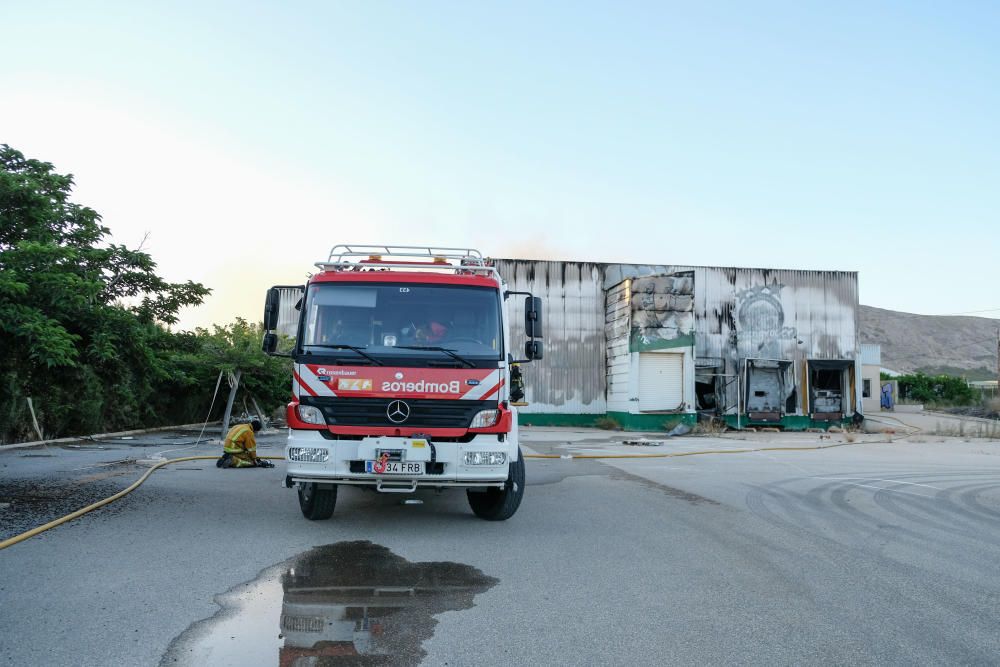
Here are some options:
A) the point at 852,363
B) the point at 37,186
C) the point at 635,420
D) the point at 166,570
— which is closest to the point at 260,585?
the point at 166,570

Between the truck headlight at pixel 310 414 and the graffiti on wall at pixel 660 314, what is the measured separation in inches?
966

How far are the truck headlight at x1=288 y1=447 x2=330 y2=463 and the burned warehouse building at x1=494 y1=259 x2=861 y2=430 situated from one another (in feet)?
81.7

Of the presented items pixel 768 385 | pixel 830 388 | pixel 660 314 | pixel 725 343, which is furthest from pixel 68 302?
pixel 830 388

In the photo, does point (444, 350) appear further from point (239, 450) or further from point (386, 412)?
point (239, 450)

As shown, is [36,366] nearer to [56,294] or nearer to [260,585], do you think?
[56,294]

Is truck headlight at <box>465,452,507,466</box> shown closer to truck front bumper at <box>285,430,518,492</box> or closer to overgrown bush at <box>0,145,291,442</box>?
truck front bumper at <box>285,430,518,492</box>

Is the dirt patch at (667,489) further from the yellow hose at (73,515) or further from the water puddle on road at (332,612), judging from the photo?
the yellow hose at (73,515)

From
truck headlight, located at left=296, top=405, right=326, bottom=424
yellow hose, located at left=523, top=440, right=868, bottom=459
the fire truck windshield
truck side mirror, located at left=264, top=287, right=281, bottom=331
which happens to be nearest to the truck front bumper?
truck headlight, located at left=296, top=405, right=326, bottom=424

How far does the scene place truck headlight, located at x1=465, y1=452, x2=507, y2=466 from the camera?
7523mm

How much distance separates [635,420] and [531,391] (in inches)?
203

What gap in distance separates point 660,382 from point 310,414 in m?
25.0

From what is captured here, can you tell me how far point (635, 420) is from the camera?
102ft

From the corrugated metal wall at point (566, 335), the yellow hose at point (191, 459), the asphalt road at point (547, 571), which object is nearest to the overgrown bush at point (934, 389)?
the corrugated metal wall at point (566, 335)

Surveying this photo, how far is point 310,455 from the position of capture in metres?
7.43
